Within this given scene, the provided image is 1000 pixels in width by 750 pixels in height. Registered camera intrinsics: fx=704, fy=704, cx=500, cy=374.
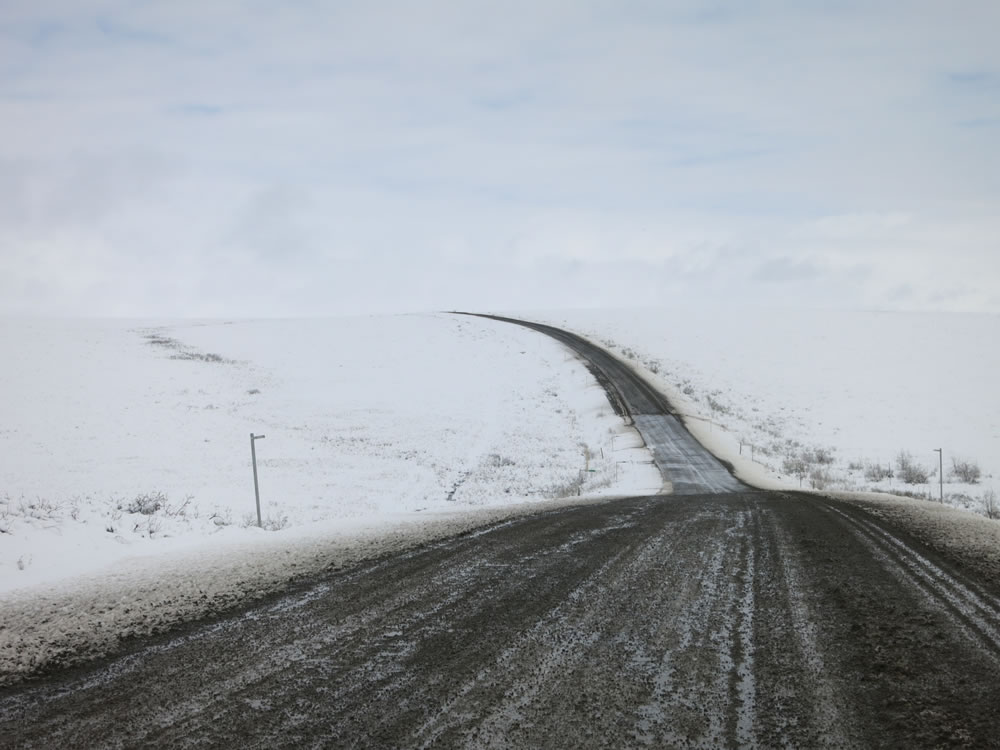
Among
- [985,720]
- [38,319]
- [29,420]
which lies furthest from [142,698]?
[38,319]

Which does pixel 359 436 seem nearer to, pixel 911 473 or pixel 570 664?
pixel 911 473

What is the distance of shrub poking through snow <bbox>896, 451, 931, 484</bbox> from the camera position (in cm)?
2578

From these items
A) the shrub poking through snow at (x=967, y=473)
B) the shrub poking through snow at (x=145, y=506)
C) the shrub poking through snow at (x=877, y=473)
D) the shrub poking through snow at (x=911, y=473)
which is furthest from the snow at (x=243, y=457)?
the shrub poking through snow at (x=967, y=473)

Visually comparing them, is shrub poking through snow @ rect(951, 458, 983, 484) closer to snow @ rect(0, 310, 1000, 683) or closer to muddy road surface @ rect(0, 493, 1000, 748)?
snow @ rect(0, 310, 1000, 683)

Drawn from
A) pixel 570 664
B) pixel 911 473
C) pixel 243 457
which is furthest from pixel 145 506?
pixel 911 473

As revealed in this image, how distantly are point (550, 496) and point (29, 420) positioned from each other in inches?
806

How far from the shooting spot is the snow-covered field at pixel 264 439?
1230cm

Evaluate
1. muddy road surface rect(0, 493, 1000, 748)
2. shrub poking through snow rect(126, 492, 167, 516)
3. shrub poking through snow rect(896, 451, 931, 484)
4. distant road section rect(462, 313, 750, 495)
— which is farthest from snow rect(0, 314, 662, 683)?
shrub poking through snow rect(896, 451, 931, 484)

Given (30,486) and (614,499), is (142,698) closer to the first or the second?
(614,499)

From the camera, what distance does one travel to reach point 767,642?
231 inches

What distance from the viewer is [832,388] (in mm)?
49000

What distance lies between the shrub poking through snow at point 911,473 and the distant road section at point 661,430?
6751 millimetres

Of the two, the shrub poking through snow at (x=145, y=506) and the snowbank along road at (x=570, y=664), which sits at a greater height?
the shrub poking through snow at (x=145, y=506)

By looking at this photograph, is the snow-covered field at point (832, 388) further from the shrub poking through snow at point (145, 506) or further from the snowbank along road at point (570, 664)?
the shrub poking through snow at point (145, 506)
